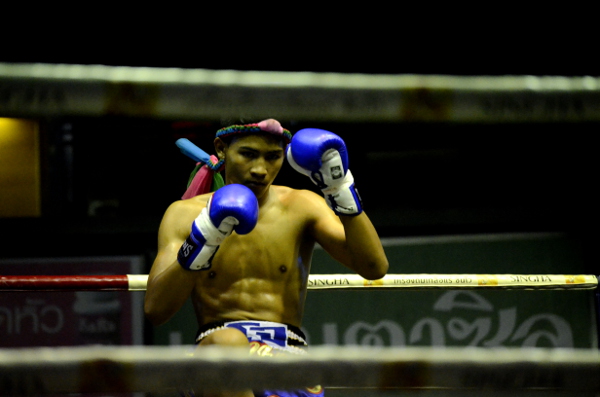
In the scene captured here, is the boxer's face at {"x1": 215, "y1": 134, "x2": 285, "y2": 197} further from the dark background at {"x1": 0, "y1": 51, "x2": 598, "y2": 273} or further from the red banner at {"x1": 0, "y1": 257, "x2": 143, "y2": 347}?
the red banner at {"x1": 0, "y1": 257, "x2": 143, "y2": 347}

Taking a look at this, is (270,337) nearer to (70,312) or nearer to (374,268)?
(374,268)

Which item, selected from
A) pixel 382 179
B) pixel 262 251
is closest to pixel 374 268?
pixel 262 251

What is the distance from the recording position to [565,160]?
4.21 m

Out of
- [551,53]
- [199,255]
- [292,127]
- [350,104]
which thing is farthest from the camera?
[292,127]

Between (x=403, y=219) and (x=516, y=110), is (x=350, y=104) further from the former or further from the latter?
(x=403, y=219)

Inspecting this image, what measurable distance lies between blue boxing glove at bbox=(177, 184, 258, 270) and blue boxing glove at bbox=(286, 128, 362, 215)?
0.13m

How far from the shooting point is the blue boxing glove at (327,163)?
4.70ft

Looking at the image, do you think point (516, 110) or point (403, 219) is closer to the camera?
point (516, 110)

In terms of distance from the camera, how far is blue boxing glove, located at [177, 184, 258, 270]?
1430 millimetres

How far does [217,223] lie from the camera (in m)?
1.46

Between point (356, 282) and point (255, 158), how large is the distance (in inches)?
24.5

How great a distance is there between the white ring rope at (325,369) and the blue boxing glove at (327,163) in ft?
2.52

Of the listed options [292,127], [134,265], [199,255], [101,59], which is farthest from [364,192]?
[199,255]

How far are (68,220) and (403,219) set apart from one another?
1934mm
